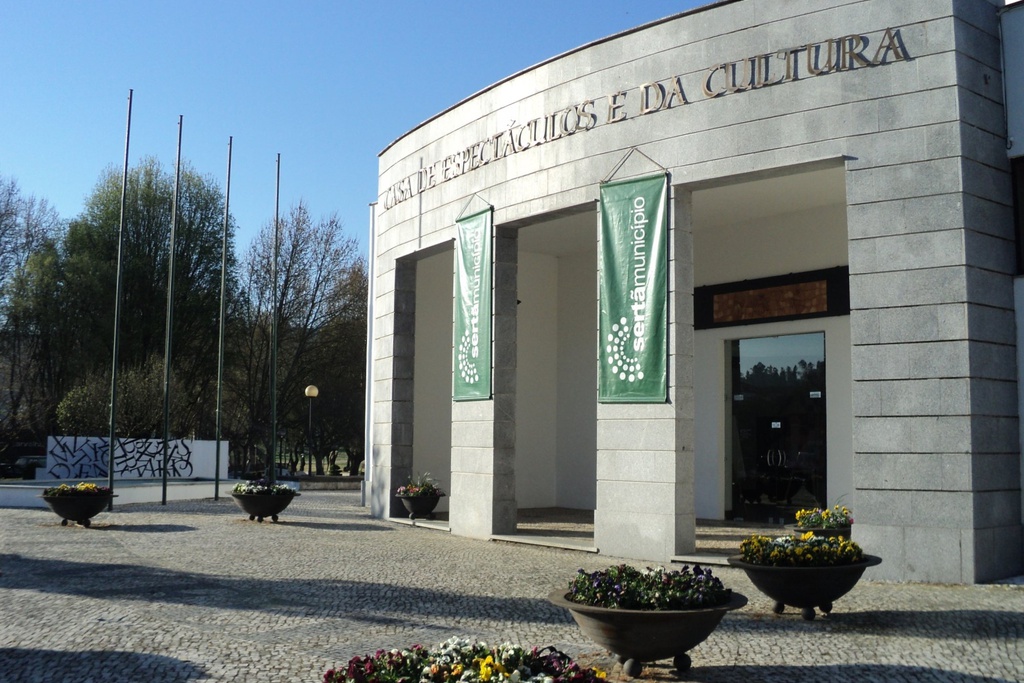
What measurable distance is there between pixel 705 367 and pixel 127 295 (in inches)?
1174

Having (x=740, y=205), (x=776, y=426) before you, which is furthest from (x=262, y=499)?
(x=740, y=205)

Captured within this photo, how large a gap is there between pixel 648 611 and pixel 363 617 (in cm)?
357

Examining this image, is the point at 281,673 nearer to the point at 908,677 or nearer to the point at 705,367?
the point at 908,677

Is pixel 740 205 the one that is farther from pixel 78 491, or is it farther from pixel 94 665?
pixel 78 491

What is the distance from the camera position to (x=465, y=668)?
16.9 ft

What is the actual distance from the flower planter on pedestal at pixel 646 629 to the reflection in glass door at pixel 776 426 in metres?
10.1

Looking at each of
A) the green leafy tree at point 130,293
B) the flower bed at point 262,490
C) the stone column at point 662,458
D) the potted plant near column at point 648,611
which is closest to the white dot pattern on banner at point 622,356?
the stone column at point 662,458

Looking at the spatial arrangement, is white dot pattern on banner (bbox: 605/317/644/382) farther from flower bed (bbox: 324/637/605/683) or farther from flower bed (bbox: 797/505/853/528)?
flower bed (bbox: 324/637/605/683)

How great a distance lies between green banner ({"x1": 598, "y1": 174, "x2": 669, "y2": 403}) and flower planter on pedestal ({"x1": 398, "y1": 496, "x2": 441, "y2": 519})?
536 cm

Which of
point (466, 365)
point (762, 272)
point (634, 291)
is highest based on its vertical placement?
point (762, 272)

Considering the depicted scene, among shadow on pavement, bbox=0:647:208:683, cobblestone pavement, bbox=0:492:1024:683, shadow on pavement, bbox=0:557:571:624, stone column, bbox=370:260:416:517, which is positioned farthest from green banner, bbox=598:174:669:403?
shadow on pavement, bbox=0:647:208:683

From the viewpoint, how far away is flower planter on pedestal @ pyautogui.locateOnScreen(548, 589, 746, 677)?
630cm

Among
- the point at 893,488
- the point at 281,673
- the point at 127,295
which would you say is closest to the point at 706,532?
the point at 893,488

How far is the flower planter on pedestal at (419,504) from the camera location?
57.6 feet
